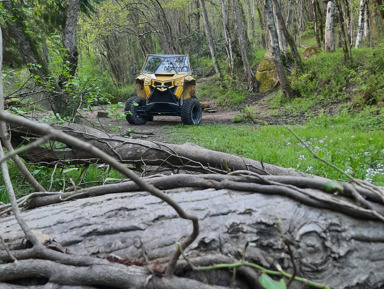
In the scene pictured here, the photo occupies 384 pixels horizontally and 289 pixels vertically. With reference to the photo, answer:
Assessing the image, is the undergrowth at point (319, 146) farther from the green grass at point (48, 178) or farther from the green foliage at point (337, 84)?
the green grass at point (48, 178)

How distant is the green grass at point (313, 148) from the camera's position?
4164mm

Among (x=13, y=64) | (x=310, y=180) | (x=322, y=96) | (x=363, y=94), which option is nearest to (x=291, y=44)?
(x=322, y=96)

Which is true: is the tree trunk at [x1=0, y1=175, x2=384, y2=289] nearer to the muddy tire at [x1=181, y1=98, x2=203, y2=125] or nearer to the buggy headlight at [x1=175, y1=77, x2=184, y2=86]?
the muddy tire at [x1=181, y1=98, x2=203, y2=125]

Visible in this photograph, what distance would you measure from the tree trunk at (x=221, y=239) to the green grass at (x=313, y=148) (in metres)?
1.98

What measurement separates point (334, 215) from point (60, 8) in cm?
1384

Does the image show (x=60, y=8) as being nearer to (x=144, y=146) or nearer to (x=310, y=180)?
(x=144, y=146)

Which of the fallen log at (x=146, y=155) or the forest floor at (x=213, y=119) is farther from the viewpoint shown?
the forest floor at (x=213, y=119)

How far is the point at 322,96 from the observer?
12.1 metres

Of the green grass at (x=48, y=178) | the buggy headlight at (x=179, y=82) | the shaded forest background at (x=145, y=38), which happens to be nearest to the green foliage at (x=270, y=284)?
→ the green grass at (x=48, y=178)

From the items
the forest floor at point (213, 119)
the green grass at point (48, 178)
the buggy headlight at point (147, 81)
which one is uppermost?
the buggy headlight at point (147, 81)

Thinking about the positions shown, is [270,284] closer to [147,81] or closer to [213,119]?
[147,81]

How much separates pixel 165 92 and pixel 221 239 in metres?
9.70

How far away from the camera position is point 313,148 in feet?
17.5

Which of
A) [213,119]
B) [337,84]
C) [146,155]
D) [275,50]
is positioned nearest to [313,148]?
[146,155]
